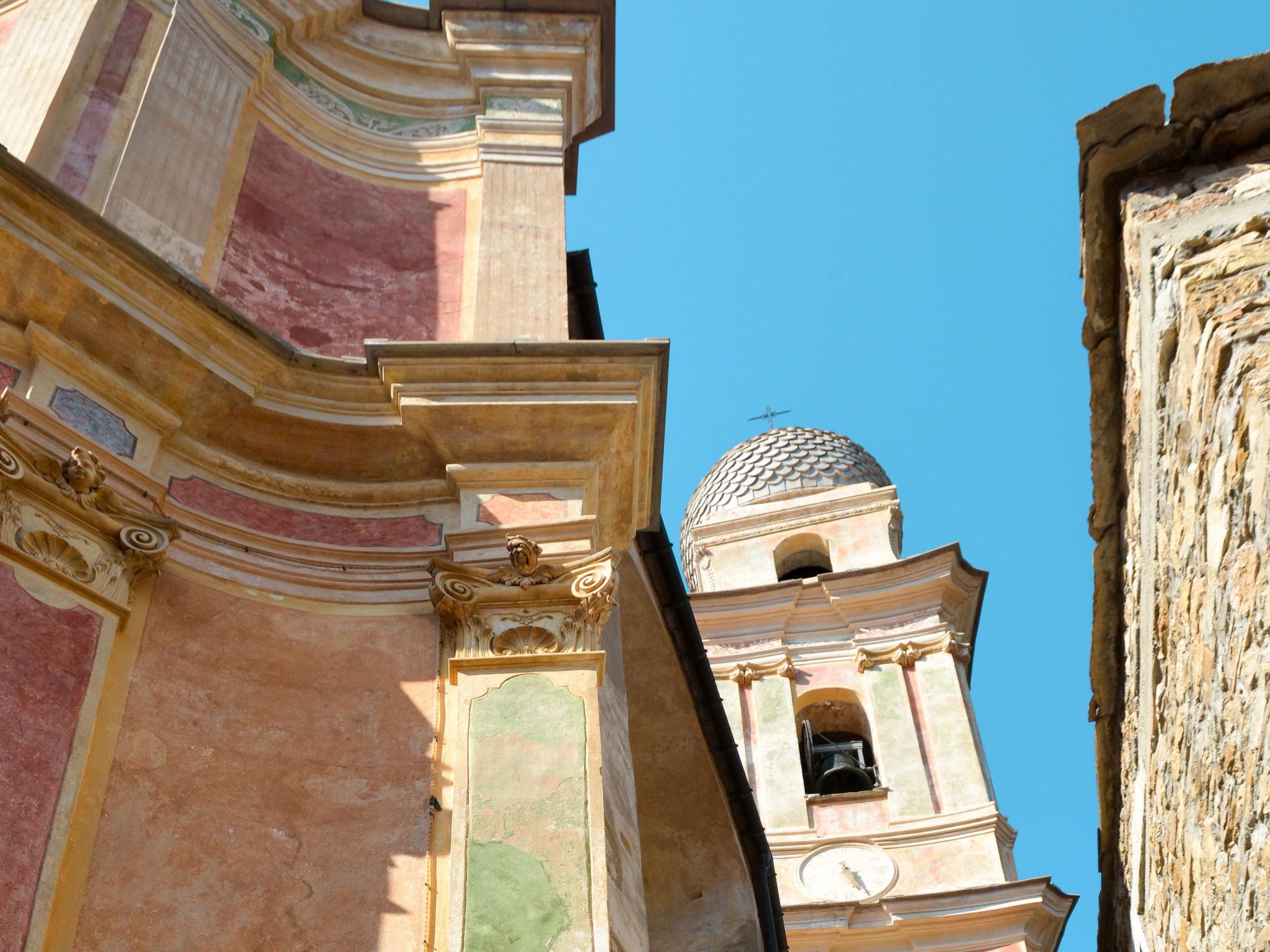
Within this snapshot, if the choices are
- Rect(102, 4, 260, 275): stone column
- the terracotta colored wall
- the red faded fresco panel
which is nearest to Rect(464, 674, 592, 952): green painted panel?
the terracotta colored wall

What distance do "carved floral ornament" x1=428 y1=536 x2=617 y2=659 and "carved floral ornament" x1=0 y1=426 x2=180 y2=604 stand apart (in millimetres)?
1259

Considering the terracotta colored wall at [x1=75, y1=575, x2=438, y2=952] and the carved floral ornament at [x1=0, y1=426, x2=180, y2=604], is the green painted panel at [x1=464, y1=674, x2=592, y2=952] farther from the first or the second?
the carved floral ornament at [x1=0, y1=426, x2=180, y2=604]

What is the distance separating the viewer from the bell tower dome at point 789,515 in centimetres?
2520

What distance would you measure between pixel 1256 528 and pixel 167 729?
4.26 meters

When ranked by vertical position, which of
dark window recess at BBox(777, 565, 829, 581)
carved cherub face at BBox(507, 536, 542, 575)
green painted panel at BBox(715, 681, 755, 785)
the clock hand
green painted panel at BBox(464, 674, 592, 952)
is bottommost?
green painted panel at BBox(464, 674, 592, 952)

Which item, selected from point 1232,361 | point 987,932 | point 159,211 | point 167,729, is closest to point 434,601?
point 167,729

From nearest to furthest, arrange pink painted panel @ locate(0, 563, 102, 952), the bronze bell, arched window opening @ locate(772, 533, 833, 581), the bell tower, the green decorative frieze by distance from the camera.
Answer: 1. pink painted panel @ locate(0, 563, 102, 952)
2. the green decorative frieze
3. the bell tower
4. the bronze bell
5. arched window opening @ locate(772, 533, 833, 581)

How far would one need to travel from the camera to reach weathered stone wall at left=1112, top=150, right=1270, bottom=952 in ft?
16.0

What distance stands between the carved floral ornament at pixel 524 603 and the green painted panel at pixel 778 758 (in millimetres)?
13728

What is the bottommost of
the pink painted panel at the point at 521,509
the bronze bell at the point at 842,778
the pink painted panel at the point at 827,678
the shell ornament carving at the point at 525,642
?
the shell ornament carving at the point at 525,642

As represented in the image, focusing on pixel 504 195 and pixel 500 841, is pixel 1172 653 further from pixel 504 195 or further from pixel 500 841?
pixel 504 195

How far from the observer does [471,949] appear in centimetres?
615

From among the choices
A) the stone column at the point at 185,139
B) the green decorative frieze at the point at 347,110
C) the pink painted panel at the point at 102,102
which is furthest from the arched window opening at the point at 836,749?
the pink painted panel at the point at 102,102

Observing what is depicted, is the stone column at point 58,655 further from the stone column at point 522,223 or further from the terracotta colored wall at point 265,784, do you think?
the stone column at point 522,223
